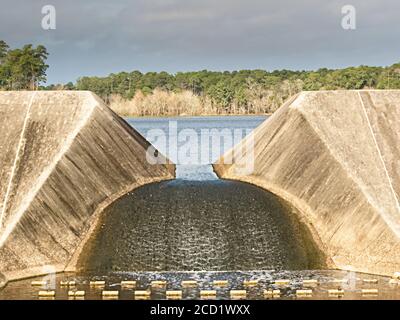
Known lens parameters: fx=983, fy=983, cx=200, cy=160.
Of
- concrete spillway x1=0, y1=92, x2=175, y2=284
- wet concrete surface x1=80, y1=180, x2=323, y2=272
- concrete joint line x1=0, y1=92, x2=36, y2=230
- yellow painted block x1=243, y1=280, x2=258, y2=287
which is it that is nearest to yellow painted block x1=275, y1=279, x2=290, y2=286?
yellow painted block x1=243, y1=280, x2=258, y2=287

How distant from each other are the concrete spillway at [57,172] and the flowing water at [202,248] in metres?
1.15

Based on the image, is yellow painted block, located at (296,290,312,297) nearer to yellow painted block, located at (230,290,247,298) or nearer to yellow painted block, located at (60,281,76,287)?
yellow painted block, located at (230,290,247,298)

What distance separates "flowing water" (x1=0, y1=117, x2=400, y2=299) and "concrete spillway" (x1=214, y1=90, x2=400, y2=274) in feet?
4.01

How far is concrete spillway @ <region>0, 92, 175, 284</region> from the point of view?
43938mm

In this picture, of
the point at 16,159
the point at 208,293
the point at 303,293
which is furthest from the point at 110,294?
the point at 16,159

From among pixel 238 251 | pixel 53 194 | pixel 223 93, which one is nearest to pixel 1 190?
pixel 53 194

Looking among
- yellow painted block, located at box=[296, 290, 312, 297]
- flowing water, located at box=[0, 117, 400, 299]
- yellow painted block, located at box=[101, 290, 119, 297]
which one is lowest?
yellow painted block, located at box=[296, 290, 312, 297]

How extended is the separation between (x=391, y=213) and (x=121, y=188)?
14.8 metres

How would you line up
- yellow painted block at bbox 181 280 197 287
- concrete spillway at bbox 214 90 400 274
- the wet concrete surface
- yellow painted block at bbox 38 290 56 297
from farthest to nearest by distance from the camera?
concrete spillway at bbox 214 90 400 274, the wet concrete surface, yellow painted block at bbox 181 280 197 287, yellow painted block at bbox 38 290 56 297

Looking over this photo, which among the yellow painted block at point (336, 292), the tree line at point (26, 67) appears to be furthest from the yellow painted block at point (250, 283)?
the tree line at point (26, 67)
